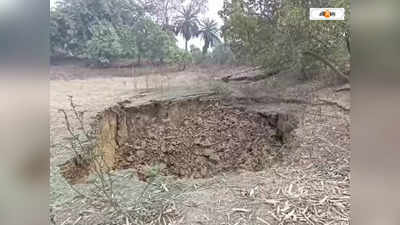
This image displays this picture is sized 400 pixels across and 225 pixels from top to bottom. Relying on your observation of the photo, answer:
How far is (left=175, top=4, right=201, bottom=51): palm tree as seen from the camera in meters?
1.56

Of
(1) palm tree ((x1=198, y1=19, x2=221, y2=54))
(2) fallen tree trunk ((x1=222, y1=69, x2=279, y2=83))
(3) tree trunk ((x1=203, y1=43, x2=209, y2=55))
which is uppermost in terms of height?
(1) palm tree ((x1=198, y1=19, x2=221, y2=54))

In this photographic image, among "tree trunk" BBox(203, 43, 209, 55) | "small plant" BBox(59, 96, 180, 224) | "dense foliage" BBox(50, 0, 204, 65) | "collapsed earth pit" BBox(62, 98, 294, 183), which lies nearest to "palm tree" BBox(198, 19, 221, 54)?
"tree trunk" BBox(203, 43, 209, 55)

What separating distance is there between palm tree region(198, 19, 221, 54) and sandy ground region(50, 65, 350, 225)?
0.57ft

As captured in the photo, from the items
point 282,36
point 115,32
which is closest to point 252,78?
point 282,36

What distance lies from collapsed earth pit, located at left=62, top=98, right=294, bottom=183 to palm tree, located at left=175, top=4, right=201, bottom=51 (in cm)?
35

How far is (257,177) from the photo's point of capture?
1.62 meters

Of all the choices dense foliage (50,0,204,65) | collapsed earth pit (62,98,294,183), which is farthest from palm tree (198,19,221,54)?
collapsed earth pit (62,98,294,183)

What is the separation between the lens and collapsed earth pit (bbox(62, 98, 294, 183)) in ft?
5.30

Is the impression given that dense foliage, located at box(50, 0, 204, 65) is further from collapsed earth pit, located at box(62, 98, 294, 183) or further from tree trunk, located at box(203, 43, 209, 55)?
collapsed earth pit, located at box(62, 98, 294, 183)

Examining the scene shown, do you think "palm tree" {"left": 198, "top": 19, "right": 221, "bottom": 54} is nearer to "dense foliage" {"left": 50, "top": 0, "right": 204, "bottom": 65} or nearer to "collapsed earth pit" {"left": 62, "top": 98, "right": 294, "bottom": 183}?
"dense foliage" {"left": 50, "top": 0, "right": 204, "bottom": 65}

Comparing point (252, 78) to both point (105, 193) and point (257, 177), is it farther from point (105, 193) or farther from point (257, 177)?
point (105, 193)

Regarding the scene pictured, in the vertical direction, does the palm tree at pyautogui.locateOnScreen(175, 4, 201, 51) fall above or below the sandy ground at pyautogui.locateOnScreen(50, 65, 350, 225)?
above
